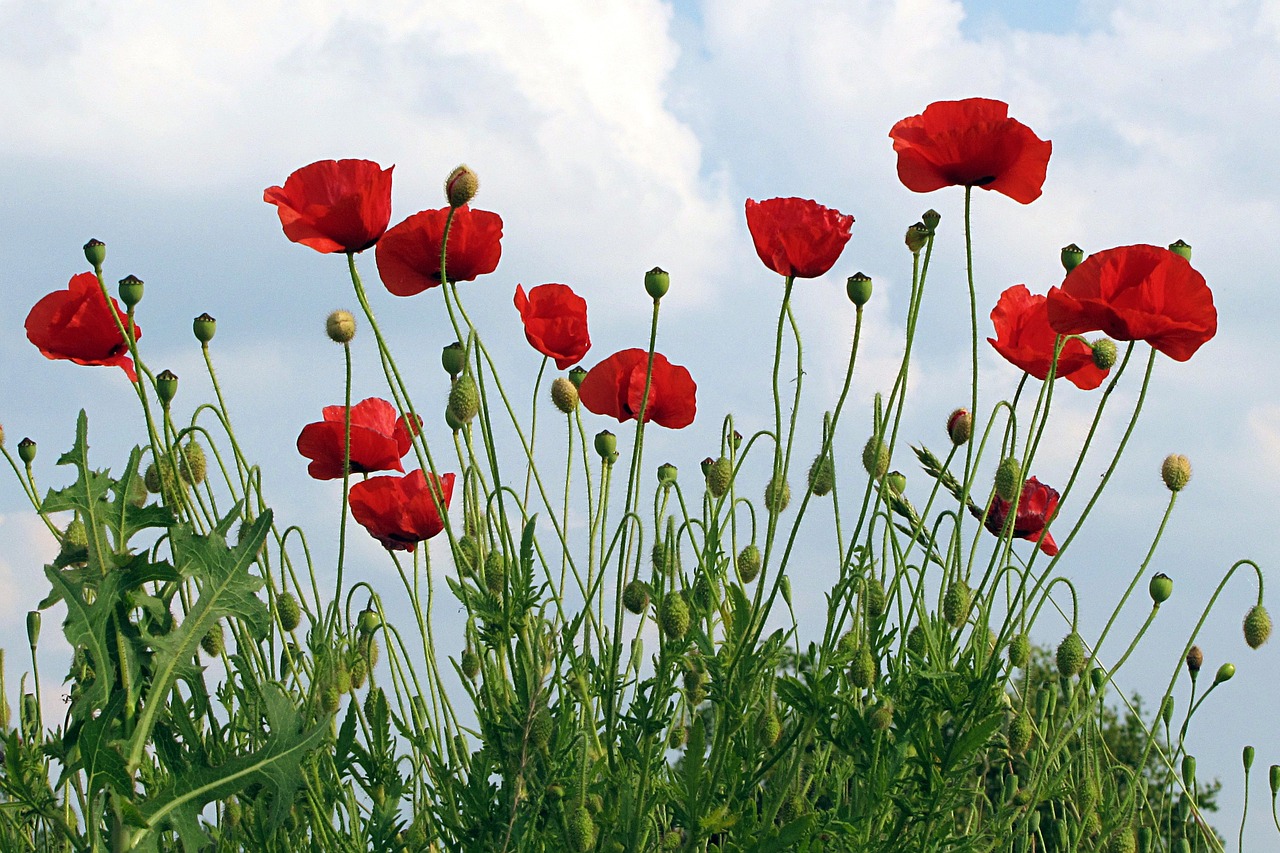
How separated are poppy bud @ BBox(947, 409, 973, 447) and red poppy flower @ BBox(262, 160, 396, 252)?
1139 millimetres

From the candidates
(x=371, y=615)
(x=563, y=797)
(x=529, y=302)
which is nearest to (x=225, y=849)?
(x=371, y=615)

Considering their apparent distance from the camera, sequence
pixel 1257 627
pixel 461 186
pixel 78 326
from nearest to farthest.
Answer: pixel 461 186, pixel 78 326, pixel 1257 627

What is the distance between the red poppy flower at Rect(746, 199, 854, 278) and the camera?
2.29 m

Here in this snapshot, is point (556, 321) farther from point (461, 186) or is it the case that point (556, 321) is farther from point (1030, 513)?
point (1030, 513)

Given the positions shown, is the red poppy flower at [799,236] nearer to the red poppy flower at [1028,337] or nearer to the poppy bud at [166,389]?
the red poppy flower at [1028,337]

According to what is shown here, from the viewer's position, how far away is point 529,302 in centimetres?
264

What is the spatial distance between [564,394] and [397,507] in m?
0.41

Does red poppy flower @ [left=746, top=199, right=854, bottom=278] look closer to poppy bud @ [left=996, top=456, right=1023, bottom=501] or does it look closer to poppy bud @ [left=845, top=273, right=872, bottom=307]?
poppy bud @ [left=845, top=273, right=872, bottom=307]

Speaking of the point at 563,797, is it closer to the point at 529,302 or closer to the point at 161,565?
the point at 161,565

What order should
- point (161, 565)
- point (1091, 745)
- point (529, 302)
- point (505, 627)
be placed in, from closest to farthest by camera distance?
point (161, 565) → point (505, 627) → point (529, 302) → point (1091, 745)

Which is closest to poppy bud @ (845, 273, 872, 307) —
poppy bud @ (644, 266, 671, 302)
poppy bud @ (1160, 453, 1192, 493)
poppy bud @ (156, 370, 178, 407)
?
poppy bud @ (644, 266, 671, 302)

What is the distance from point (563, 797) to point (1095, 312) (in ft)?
3.87

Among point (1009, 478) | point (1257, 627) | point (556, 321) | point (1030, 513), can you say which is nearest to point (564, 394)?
point (556, 321)

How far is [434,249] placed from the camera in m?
2.44
